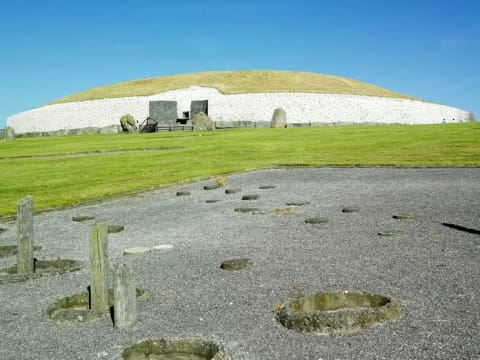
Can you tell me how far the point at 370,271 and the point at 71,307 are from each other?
14.7 feet

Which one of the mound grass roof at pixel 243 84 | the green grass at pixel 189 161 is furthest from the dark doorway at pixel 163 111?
the green grass at pixel 189 161

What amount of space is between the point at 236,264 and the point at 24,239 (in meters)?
3.64

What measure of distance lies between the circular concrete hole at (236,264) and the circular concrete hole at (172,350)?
2722 millimetres

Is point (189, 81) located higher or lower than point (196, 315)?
higher

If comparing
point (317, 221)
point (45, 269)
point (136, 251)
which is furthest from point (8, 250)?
point (317, 221)

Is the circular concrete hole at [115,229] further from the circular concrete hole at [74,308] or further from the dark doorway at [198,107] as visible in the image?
the dark doorway at [198,107]

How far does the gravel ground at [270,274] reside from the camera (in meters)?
5.39

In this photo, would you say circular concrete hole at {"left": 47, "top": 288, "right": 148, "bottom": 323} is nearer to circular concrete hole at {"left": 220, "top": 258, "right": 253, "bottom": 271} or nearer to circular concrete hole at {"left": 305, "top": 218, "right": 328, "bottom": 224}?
circular concrete hole at {"left": 220, "top": 258, "right": 253, "bottom": 271}

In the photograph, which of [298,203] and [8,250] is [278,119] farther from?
[8,250]

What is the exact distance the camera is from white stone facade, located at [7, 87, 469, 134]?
69.4m

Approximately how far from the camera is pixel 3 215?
14594 mm

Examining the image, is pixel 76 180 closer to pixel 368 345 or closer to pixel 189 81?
pixel 368 345

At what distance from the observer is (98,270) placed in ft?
21.5

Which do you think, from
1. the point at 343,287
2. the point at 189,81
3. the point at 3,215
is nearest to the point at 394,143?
the point at 3,215
